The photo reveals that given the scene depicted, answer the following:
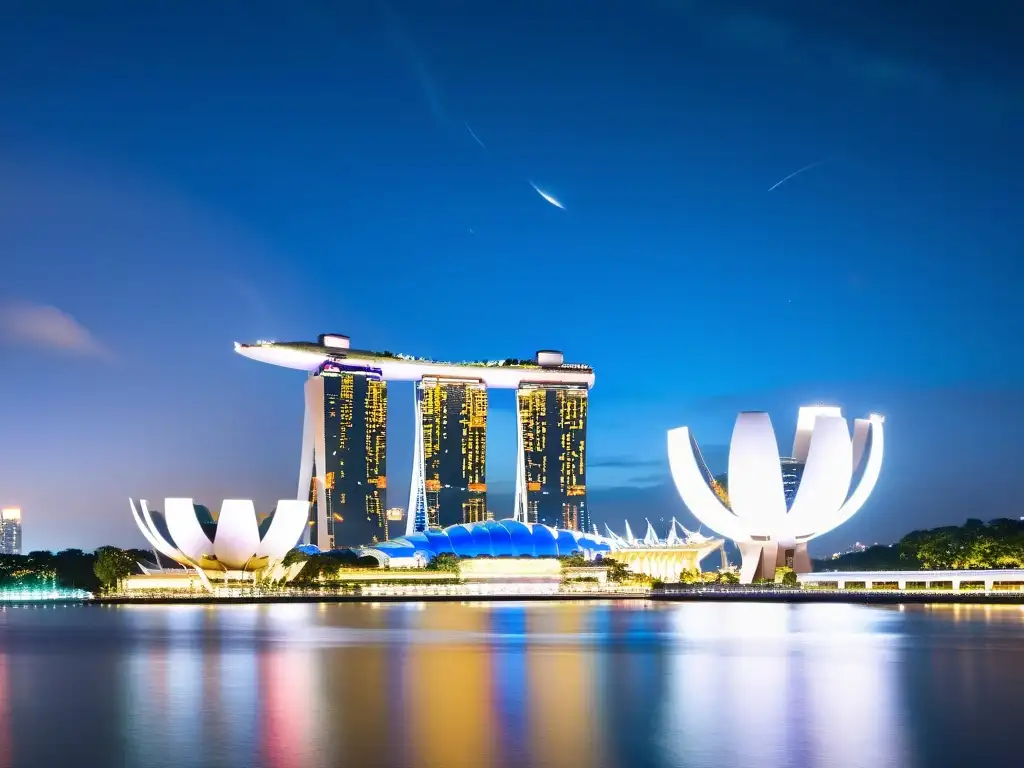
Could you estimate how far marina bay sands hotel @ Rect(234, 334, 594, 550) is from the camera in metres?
107

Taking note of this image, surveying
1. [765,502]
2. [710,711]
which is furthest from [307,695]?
[765,502]

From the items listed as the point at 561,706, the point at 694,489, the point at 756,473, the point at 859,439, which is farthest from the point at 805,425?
the point at 561,706

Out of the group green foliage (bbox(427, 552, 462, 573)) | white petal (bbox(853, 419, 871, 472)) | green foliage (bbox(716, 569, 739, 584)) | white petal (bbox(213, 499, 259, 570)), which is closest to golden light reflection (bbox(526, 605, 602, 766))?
white petal (bbox(853, 419, 871, 472))

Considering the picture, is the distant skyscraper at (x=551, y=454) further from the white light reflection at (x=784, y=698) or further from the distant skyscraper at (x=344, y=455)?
the white light reflection at (x=784, y=698)

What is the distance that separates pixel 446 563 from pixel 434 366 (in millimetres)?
33516

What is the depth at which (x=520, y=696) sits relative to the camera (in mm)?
17703

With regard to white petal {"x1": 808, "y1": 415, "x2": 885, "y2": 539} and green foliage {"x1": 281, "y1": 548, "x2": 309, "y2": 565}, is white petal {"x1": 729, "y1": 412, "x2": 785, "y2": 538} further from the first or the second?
green foliage {"x1": 281, "y1": 548, "x2": 309, "y2": 565}

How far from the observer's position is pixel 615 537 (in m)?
89.4

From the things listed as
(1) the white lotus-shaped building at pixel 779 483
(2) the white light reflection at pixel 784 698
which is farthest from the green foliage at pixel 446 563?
(2) the white light reflection at pixel 784 698

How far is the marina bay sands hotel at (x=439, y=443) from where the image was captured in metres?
107

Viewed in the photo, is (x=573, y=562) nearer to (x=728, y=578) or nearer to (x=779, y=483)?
(x=728, y=578)

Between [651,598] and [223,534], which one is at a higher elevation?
[223,534]

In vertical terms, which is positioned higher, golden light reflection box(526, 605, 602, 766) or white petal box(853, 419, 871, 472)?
white petal box(853, 419, 871, 472)

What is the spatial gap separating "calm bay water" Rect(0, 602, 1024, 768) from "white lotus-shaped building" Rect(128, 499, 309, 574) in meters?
24.2
